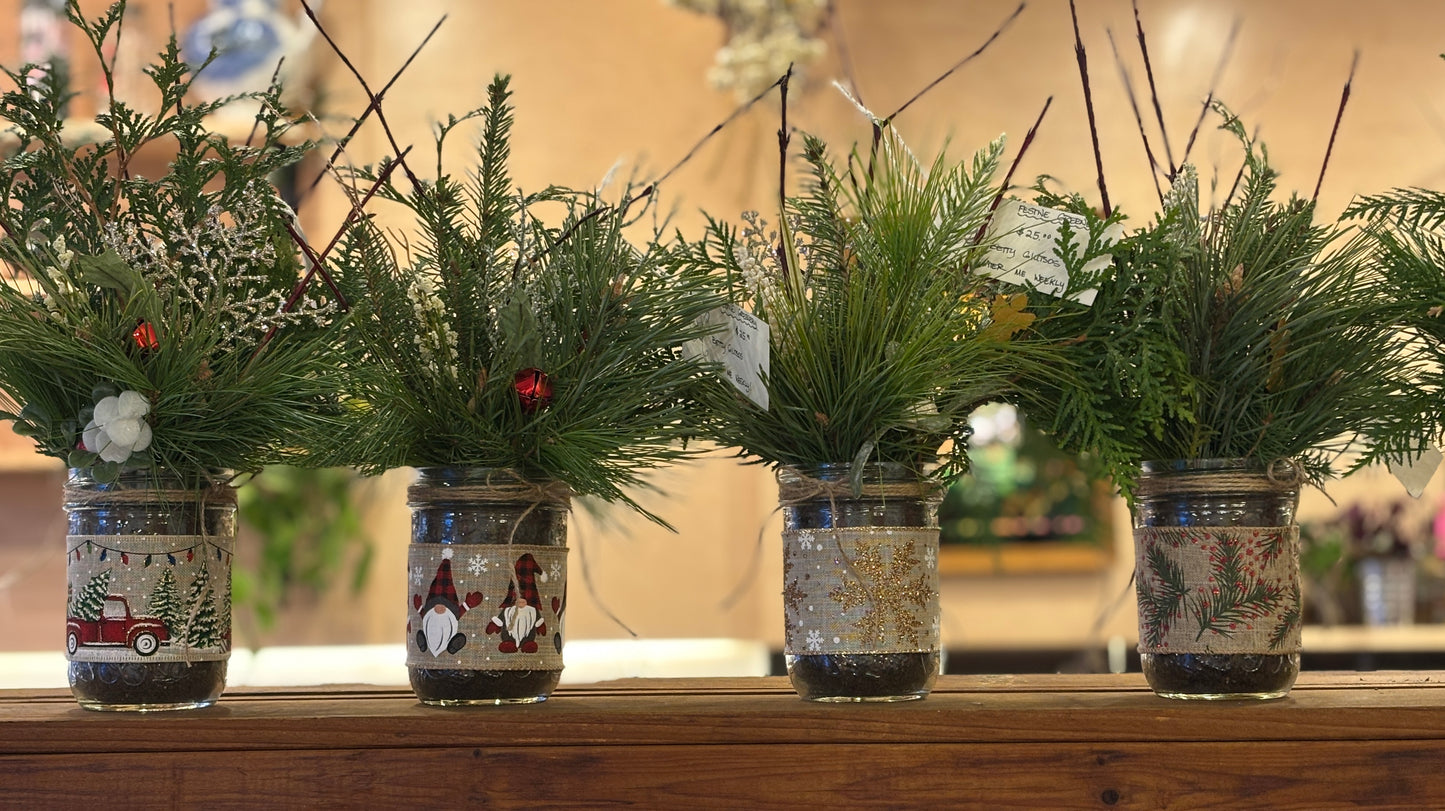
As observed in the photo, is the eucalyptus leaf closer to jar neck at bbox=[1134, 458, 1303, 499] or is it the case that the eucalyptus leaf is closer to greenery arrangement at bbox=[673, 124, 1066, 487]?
greenery arrangement at bbox=[673, 124, 1066, 487]

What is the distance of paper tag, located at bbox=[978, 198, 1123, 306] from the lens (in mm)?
864

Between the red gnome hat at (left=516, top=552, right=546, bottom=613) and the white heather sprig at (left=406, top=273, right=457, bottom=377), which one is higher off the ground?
the white heather sprig at (left=406, top=273, right=457, bottom=377)

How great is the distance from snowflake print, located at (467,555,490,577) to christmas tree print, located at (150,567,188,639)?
6.8 inches

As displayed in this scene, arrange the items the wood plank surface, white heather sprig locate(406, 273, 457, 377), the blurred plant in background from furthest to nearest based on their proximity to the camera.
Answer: the blurred plant in background
white heather sprig locate(406, 273, 457, 377)
the wood plank surface

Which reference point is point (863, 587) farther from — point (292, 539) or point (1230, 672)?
point (292, 539)

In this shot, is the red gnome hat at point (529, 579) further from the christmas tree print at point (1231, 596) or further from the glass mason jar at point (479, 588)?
the christmas tree print at point (1231, 596)

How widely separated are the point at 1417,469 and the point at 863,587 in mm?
368

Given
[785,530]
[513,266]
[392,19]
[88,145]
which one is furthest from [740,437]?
[392,19]

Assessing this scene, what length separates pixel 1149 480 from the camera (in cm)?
88

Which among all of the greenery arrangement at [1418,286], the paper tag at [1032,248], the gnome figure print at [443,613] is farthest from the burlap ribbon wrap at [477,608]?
the greenery arrangement at [1418,286]

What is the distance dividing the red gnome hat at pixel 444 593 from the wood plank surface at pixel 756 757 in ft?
0.23

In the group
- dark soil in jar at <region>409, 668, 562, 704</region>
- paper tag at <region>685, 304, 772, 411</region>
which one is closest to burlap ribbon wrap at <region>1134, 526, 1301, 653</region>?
paper tag at <region>685, 304, 772, 411</region>

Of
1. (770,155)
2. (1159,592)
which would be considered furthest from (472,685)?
(770,155)

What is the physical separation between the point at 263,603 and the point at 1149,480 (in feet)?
7.78
